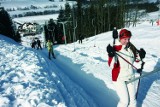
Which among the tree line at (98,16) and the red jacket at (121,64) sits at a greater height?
the red jacket at (121,64)

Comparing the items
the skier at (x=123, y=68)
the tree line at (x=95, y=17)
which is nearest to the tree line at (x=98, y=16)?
the tree line at (x=95, y=17)

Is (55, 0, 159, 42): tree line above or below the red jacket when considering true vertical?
below

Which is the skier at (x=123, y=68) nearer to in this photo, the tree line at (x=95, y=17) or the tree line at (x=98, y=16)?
the tree line at (x=95, y=17)

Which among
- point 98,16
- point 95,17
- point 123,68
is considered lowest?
point 95,17

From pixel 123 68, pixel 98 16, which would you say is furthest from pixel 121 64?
pixel 98 16

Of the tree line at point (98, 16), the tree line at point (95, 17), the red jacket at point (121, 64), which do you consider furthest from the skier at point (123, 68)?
the tree line at point (98, 16)

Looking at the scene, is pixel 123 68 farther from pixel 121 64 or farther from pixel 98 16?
pixel 98 16

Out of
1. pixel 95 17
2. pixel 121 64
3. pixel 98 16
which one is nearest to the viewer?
pixel 121 64

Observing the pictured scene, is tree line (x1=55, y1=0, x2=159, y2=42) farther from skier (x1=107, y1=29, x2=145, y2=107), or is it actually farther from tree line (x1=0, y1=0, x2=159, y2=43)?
skier (x1=107, y1=29, x2=145, y2=107)

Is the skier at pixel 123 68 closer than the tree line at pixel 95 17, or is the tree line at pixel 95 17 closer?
the skier at pixel 123 68

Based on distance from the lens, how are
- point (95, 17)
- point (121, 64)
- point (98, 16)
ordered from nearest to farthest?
point (121, 64)
point (98, 16)
point (95, 17)

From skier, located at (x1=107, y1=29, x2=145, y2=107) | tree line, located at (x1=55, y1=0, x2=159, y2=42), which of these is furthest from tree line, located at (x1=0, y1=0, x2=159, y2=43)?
skier, located at (x1=107, y1=29, x2=145, y2=107)

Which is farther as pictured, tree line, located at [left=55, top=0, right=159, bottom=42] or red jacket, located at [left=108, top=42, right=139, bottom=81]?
tree line, located at [left=55, top=0, right=159, bottom=42]

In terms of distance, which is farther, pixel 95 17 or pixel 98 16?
pixel 95 17
